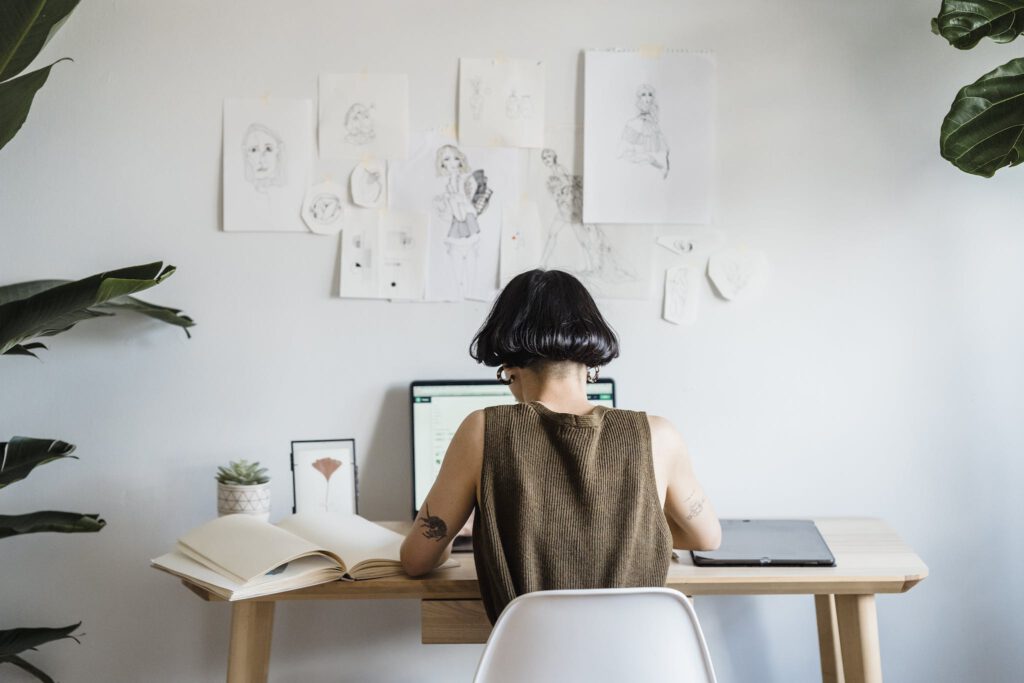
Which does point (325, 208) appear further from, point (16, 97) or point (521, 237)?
point (16, 97)

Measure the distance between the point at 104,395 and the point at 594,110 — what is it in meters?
1.27

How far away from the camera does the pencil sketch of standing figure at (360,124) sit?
7.00 feet

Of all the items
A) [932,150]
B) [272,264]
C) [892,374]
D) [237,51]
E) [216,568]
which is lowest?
[216,568]

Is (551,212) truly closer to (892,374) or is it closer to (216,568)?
(892,374)

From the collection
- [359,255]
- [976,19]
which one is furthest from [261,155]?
[976,19]

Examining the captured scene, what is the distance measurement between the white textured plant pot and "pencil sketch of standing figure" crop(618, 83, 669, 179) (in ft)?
3.48

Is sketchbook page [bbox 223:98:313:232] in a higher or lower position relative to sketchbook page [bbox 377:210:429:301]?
higher

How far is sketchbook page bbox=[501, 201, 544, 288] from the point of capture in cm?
216

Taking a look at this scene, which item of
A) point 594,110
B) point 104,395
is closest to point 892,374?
point 594,110

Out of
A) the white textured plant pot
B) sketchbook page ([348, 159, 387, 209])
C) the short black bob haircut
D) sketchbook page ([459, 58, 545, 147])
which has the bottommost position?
the white textured plant pot

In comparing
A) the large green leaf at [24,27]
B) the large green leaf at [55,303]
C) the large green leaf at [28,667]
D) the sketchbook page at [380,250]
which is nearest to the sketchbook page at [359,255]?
the sketchbook page at [380,250]

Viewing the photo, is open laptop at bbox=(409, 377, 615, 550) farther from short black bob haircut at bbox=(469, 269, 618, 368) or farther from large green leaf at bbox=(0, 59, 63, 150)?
large green leaf at bbox=(0, 59, 63, 150)

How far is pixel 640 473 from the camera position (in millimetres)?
1462

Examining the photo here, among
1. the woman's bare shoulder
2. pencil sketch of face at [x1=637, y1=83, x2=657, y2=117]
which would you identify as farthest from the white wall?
the woman's bare shoulder
